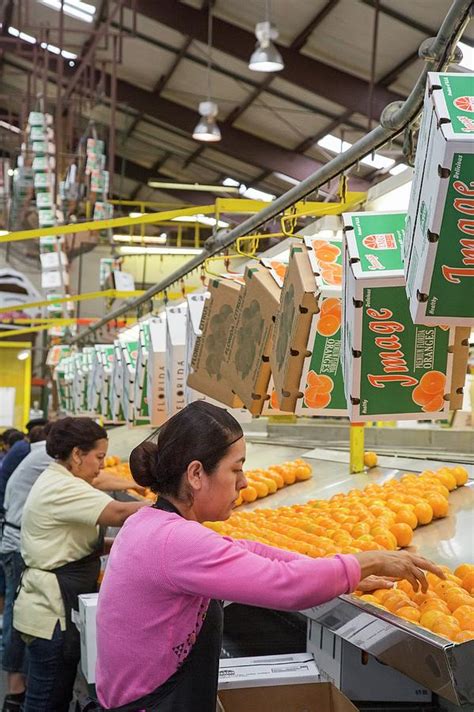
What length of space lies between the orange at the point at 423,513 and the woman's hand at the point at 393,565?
1.38 metres

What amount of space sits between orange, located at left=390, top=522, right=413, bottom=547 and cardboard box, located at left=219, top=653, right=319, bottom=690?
1.94 feet

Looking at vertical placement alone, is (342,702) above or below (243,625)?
above

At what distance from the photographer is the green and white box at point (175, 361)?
4.65 meters

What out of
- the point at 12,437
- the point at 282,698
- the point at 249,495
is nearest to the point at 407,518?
the point at 282,698

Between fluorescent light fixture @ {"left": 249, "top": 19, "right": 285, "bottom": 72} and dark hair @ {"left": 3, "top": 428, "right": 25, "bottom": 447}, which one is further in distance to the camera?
fluorescent light fixture @ {"left": 249, "top": 19, "right": 285, "bottom": 72}

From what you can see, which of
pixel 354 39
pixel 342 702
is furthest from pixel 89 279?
pixel 342 702

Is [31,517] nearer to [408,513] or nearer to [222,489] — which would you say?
[408,513]

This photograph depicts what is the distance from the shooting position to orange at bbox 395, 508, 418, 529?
369 cm

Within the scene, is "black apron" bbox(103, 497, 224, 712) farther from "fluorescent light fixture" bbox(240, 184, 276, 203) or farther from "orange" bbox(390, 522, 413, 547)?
"fluorescent light fixture" bbox(240, 184, 276, 203)

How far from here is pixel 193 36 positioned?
516 inches

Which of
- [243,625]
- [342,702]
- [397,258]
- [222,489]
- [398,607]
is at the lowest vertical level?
[243,625]

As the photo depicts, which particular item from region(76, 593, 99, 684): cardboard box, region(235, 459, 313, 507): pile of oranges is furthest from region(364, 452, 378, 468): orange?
region(76, 593, 99, 684): cardboard box

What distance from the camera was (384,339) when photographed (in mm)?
2465

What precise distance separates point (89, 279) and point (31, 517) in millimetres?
19099
